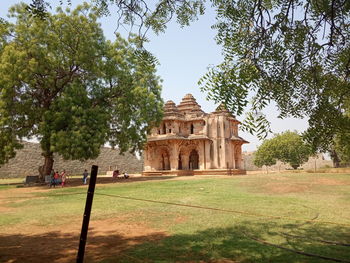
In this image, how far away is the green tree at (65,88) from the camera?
20.2m

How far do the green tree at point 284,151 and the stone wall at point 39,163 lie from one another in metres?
22.8

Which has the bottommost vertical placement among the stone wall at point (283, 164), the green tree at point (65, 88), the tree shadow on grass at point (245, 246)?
the tree shadow on grass at point (245, 246)

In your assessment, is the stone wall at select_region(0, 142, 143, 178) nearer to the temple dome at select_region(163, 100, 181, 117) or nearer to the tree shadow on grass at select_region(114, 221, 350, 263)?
the temple dome at select_region(163, 100, 181, 117)

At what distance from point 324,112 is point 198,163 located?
104ft

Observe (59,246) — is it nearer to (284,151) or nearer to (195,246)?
(195,246)

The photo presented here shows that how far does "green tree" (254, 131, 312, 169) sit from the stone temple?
58.8ft

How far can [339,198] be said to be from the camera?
478 inches

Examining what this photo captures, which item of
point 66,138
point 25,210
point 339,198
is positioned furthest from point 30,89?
point 339,198

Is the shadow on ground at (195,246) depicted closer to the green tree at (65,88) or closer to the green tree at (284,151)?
the green tree at (65,88)

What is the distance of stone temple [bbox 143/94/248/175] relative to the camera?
32.8m

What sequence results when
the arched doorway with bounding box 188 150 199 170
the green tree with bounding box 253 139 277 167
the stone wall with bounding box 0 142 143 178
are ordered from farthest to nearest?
the green tree with bounding box 253 139 277 167 < the arched doorway with bounding box 188 150 199 170 < the stone wall with bounding box 0 142 143 178

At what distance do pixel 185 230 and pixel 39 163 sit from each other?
35933 millimetres

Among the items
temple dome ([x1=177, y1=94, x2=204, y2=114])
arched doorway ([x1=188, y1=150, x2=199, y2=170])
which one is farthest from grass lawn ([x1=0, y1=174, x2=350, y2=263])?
Result: temple dome ([x1=177, y1=94, x2=204, y2=114])

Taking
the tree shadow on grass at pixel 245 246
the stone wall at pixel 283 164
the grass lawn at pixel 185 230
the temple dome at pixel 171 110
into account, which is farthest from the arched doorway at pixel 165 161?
the tree shadow on grass at pixel 245 246
